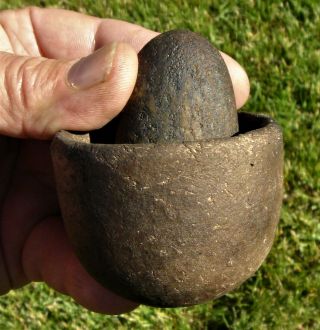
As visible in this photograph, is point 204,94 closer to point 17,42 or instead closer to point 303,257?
point 17,42

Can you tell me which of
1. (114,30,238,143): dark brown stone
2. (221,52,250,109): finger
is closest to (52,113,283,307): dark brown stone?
(114,30,238,143): dark brown stone

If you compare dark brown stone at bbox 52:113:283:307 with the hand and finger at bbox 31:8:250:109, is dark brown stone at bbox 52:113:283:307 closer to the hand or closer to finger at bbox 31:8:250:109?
the hand

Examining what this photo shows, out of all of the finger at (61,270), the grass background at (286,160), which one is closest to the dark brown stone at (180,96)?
the finger at (61,270)

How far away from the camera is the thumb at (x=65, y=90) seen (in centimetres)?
274

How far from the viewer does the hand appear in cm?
286

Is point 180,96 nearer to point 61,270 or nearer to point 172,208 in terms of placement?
point 172,208

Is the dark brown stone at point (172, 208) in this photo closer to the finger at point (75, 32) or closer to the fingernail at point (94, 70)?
the fingernail at point (94, 70)

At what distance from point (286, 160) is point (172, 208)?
6.94 ft

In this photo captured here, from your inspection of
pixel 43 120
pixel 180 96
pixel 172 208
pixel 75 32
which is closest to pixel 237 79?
pixel 75 32

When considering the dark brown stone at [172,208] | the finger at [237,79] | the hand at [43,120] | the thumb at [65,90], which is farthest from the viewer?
the finger at [237,79]

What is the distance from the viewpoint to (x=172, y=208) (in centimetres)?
248

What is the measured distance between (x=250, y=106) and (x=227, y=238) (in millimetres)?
2182

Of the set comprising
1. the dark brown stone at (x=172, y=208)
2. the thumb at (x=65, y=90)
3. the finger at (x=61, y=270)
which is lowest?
the finger at (x=61, y=270)

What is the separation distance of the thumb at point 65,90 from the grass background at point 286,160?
61.7 inches
